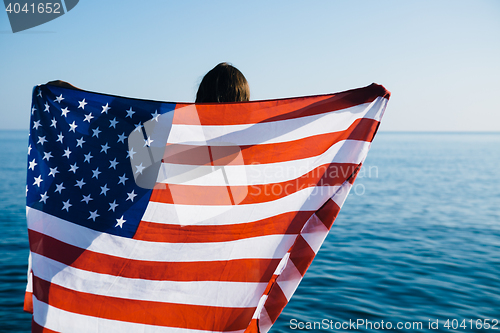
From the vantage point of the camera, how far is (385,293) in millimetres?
5832

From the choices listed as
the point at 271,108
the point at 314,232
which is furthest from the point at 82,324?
the point at 271,108

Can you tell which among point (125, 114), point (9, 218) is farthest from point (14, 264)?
point (125, 114)

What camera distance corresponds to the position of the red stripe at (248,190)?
2465 mm

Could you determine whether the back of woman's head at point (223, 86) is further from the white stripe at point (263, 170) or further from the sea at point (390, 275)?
the sea at point (390, 275)

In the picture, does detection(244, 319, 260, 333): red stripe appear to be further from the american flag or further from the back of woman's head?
the back of woman's head

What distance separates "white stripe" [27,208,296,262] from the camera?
237cm

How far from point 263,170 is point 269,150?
0.16m

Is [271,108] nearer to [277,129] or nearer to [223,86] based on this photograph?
[277,129]

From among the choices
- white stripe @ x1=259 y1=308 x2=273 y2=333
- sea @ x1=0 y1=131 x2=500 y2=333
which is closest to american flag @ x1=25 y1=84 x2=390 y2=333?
white stripe @ x1=259 y1=308 x2=273 y2=333

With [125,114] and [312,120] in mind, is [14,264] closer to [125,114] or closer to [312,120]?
[125,114]

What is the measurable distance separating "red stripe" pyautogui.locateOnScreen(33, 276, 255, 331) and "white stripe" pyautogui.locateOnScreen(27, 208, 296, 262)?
12.2 inches

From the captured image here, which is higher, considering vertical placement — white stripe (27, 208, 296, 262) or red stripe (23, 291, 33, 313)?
white stripe (27, 208, 296, 262)

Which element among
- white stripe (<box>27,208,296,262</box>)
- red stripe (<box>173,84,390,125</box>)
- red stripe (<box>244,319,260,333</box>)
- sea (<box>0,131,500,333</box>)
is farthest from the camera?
sea (<box>0,131,500,333</box>)

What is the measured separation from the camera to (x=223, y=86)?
2502mm
